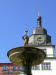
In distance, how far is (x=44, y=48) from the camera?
2309 inches

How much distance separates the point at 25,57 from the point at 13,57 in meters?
1.04

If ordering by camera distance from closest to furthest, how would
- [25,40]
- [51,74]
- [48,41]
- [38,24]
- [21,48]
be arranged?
[21,48]
[25,40]
[51,74]
[48,41]
[38,24]

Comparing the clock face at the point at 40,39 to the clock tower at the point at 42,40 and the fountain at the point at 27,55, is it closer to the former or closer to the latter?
the clock tower at the point at 42,40

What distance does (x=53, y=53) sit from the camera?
5822 centimetres

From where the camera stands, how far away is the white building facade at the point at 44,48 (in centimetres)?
5706

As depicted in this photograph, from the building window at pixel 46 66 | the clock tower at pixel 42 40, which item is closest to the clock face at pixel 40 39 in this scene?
the clock tower at pixel 42 40

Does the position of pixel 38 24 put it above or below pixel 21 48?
above

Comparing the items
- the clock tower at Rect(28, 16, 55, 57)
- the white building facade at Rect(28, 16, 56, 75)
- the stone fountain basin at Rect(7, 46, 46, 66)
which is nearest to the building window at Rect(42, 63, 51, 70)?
the white building facade at Rect(28, 16, 56, 75)

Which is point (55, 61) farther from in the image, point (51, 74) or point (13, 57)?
point (13, 57)

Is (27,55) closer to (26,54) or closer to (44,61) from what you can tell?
(26,54)

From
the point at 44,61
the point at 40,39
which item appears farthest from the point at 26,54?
the point at 40,39

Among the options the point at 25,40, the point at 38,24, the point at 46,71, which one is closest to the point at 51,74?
the point at 46,71

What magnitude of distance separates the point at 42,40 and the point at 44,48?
2.73 metres

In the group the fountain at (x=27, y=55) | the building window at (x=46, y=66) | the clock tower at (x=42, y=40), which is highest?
the clock tower at (x=42, y=40)
